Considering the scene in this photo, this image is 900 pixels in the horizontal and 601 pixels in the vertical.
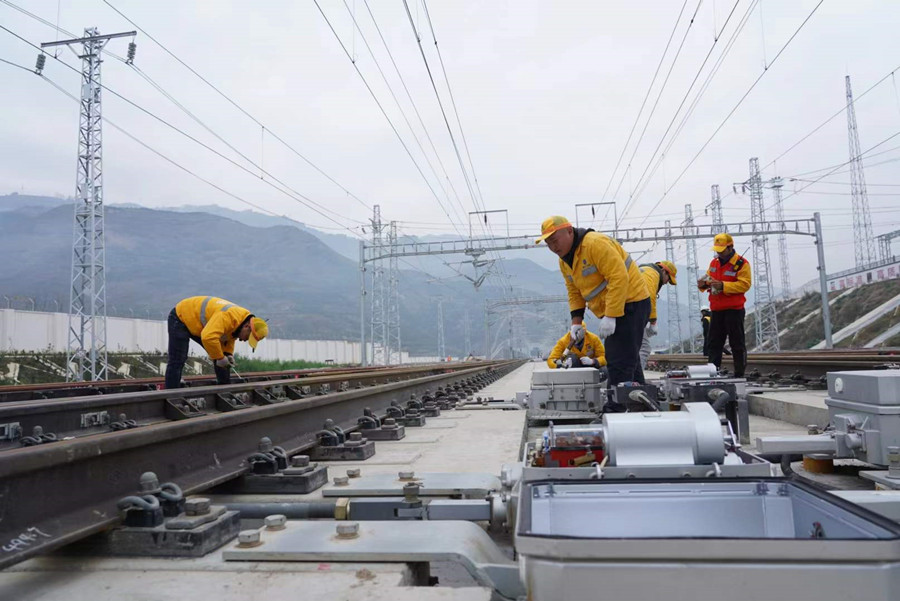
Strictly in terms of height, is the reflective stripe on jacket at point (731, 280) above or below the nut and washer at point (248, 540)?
above

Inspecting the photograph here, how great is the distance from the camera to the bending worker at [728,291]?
6285mm

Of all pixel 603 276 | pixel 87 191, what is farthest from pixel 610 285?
pixel 87 191

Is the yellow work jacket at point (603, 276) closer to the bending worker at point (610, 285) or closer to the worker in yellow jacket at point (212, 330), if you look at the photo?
the bending worker at point (610, 285)

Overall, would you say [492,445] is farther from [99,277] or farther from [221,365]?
[99,277]

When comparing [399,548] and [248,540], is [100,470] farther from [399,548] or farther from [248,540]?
[399,548]

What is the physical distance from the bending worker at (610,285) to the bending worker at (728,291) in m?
1.94

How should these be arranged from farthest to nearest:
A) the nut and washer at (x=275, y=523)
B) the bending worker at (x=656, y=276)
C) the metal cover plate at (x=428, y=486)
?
the bending worker at (x=656, y=276), the metal cover plate at (x=428, y=486), the nut and washer at (x=275, y=523)

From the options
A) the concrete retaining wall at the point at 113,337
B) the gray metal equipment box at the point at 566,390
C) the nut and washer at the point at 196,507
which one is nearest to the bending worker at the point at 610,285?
the gray metal equipment box at the point at 566,390

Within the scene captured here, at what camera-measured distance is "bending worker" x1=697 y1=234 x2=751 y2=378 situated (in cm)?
629

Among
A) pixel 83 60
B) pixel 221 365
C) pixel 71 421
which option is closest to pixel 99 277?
pixel 83 60

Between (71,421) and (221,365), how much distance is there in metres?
3.17

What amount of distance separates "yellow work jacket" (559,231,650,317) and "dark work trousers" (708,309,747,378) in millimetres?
2072

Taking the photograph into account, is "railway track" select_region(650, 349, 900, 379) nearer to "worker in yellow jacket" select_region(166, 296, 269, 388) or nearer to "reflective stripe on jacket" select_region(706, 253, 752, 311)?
"reflective stripe on jacket" select_region(706, 253, 752, 311)

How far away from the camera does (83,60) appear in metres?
22.3
